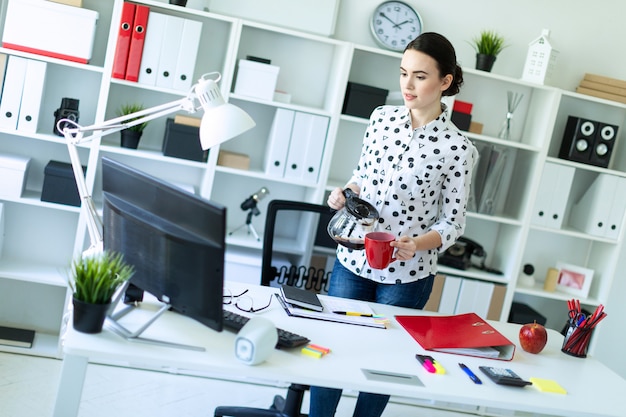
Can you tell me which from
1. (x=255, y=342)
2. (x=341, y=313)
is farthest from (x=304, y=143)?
(x=255, y=342)

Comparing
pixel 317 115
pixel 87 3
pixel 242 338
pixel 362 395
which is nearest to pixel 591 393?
pixel 362 395

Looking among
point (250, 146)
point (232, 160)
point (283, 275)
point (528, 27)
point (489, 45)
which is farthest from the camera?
point (528, 27)

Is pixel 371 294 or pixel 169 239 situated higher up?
pixel 169 239

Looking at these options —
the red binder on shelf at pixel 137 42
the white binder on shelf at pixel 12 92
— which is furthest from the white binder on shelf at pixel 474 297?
the white binder on shelf at pixel 12 92

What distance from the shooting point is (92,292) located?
6.06 ft

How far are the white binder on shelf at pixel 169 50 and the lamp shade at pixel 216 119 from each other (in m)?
1.63

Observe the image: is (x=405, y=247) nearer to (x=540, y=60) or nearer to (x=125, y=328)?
(x=125, y=328)

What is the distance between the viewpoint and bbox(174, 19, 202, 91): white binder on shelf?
3.53 m

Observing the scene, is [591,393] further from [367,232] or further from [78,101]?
[78,101]

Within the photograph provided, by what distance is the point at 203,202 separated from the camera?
1.77 metres

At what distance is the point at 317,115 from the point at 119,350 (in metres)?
2.13

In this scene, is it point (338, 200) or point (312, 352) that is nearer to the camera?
point (312, 352)

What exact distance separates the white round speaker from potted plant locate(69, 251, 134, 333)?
13.8 inches

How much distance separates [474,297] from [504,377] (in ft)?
6.19
